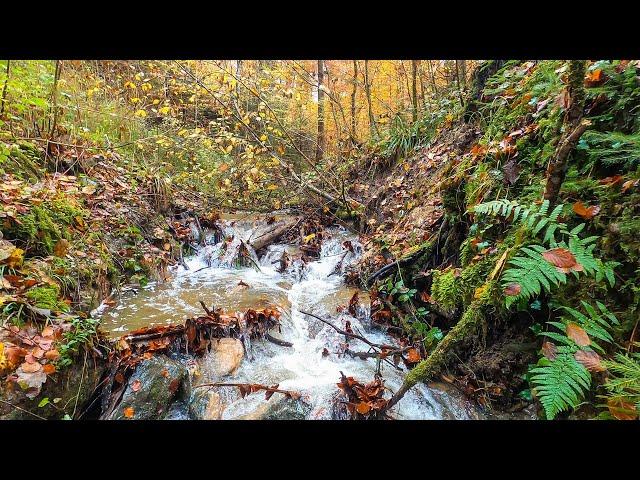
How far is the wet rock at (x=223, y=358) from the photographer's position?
3721 millimetres

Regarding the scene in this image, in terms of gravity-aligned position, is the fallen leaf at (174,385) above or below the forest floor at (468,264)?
below

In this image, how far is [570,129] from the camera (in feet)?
8.41

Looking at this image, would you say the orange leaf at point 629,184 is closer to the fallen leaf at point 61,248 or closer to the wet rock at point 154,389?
the wet rock at point 154,389

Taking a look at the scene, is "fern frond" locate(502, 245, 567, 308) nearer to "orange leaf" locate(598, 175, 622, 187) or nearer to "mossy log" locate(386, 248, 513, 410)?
"mossy log" locate(386, 248, 513, 410)

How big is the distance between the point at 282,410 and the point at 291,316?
6.33ft

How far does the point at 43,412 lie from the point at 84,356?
50cm

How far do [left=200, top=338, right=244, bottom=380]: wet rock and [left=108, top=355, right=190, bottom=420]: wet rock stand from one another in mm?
299

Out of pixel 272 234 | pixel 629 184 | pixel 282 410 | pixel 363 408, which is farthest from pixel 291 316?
pixel 629 184

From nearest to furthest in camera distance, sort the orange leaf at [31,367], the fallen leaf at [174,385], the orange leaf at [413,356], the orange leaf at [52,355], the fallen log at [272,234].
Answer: the orange leaf at [31,367]
the orange leaf at [52,355]
the fallen leaf at [174,385]
the orange leaf at [413,356]
the fallen log at [272,234]

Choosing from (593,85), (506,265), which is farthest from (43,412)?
(593,85)

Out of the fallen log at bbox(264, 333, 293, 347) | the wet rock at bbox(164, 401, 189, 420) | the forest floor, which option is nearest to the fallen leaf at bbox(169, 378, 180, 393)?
the wet rock at bbox(164, 401, 189, 420)

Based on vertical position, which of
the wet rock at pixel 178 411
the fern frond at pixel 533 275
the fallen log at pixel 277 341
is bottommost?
the wet rock at pixel 178 411

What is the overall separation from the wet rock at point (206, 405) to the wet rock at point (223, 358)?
0.23 metres

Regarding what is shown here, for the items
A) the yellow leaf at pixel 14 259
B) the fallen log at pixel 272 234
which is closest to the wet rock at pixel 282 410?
the yellow leaf at pixel 14 259
